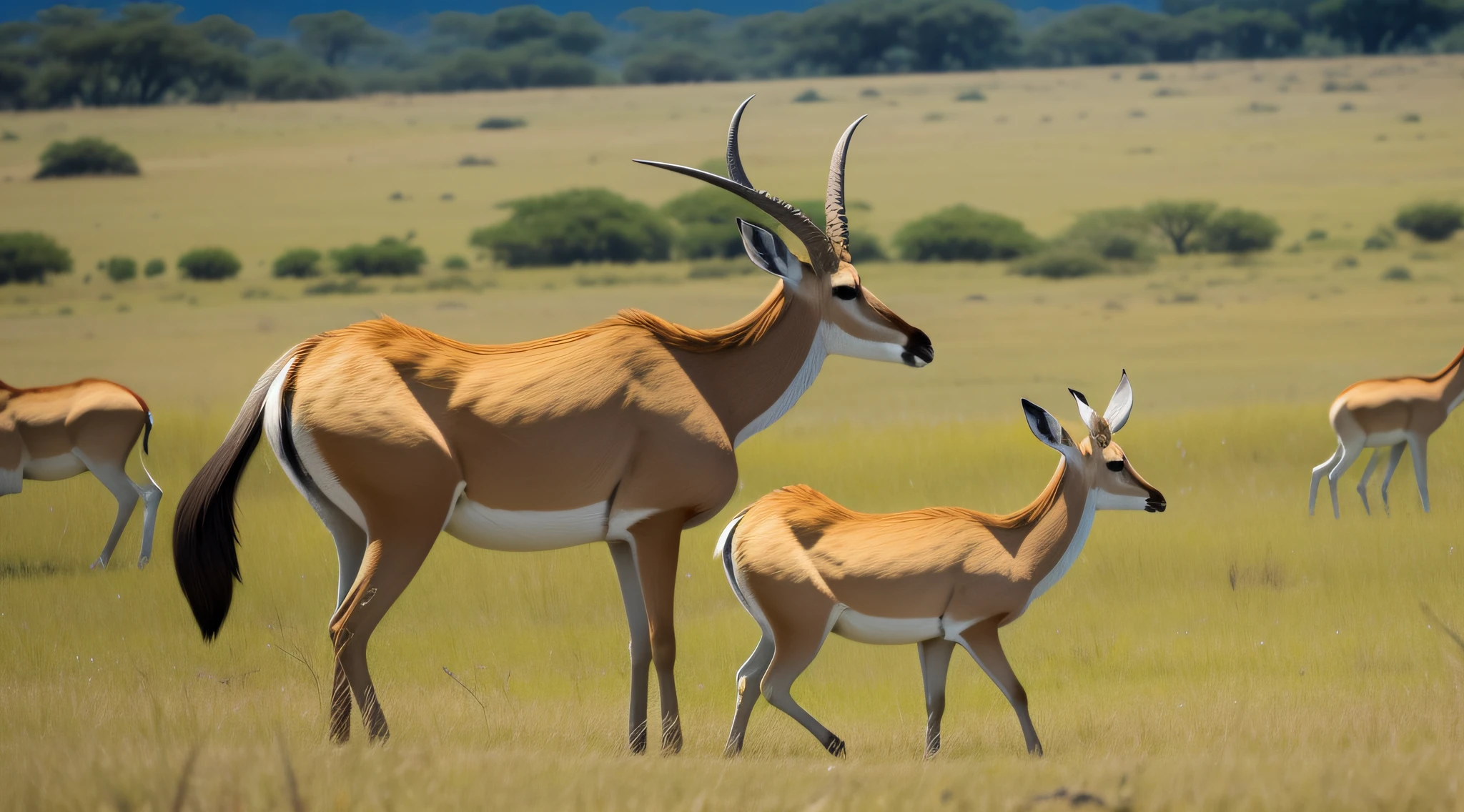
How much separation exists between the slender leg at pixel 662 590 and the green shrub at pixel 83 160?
7538cm

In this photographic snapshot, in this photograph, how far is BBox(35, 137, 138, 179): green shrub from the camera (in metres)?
74.6

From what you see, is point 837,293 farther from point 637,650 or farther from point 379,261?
point 379,261

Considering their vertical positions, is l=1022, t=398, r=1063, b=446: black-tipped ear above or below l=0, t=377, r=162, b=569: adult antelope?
above

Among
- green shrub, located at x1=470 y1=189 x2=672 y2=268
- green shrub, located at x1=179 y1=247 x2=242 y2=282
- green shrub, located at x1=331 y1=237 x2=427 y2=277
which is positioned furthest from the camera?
green shrub, located at x1=470 y1=189 x2=672 y2=268

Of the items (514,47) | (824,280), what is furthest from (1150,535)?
(514,47)

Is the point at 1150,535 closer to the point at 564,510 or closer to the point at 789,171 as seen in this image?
the point at 564,510

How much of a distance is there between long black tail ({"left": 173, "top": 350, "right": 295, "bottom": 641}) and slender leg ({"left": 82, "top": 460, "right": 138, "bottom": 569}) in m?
5.09

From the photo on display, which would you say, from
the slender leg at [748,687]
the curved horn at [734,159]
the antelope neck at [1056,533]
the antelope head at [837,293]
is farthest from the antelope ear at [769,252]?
the slender leg at [748,687]

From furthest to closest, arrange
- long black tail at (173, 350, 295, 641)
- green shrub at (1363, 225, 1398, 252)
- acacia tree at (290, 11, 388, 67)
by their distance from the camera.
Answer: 1. acacia tree at (290, 11, 388, 67)
2. green shrub at (1363, 225, 1398, 252)
3. long black tail at (173, 350, 295, 641)

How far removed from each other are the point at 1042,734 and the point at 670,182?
79978 mm

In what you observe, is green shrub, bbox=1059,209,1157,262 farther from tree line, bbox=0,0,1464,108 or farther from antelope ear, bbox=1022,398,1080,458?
tree line, bbox=0,0,1464,108

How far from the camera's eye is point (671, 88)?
380 feet

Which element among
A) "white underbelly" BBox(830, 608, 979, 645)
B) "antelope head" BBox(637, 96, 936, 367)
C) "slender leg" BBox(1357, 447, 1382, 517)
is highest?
"antelope head" BBox(637, 96, 936, 367)

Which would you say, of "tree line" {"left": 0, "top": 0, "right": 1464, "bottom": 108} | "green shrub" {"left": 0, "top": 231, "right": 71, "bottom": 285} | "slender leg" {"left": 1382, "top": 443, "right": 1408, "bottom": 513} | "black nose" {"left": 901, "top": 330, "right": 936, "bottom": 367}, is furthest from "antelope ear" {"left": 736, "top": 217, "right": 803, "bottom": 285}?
"tree line" {"left": 0, "top": 0, "right": 1464, "bottom": 108}
